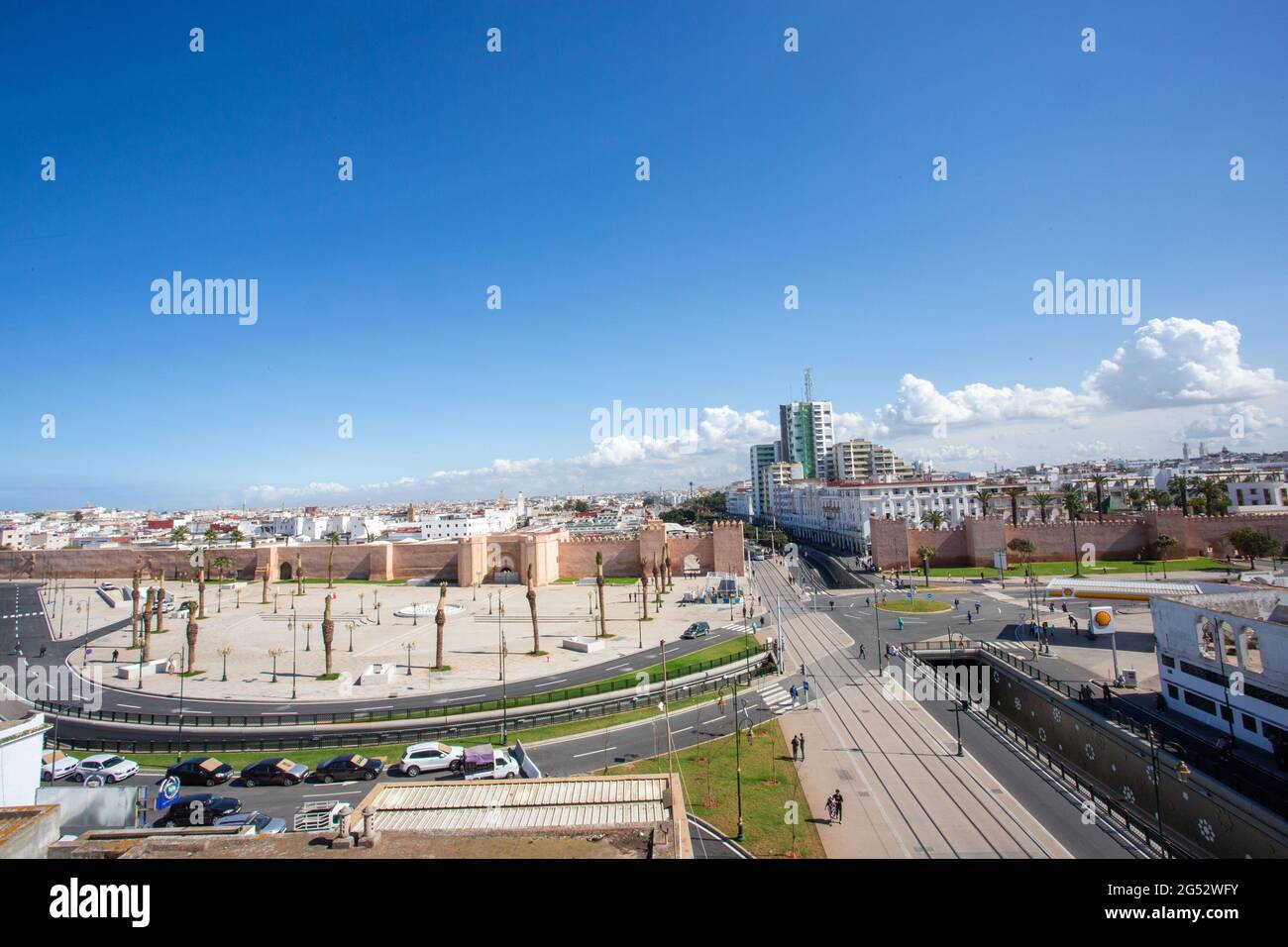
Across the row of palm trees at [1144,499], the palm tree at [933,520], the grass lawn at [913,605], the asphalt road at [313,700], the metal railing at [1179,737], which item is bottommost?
the asphalt road at [313,700]

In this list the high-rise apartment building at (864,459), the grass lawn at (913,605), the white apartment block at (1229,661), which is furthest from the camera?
the high-rise apartment building at (864,459)

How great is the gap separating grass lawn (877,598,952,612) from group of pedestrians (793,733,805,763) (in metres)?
20.3

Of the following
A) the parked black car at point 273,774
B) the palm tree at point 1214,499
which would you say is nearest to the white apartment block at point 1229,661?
the parked black car at point 273,774

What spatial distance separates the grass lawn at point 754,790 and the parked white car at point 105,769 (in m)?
12.8

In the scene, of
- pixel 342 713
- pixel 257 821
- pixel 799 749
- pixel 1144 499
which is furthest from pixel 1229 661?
pixel 1144 499

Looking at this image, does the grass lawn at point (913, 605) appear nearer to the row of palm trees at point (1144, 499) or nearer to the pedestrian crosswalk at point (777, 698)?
the pedestrian crosswalk at point (777, 698)

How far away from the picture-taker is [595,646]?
3036 centimetres

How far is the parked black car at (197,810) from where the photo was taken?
1365 centimetres

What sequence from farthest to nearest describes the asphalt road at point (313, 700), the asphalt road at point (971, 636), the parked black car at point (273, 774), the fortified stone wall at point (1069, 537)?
the fortified stone wall at point (1069, 537), the asphalt road at point (313, 700), the parked black car at point (273, 774), the asphalt road at point (971, 636)

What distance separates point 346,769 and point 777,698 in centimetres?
1297

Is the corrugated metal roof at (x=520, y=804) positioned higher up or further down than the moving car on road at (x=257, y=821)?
higher up

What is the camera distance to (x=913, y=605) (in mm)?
35469

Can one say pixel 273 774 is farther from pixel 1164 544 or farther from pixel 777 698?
pixel 1164 544
